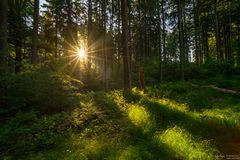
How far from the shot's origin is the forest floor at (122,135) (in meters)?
6.44

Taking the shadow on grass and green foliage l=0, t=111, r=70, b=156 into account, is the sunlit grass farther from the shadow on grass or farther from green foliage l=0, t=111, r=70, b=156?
green foliage l=0, t=111, r=70, b=156

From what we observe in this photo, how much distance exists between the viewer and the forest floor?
6442 mm

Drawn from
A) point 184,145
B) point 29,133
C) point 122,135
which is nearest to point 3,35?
point 29,133

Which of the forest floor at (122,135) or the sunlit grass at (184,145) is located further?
the forest floor at (122,135)

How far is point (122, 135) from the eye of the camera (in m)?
7.78

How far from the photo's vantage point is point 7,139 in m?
7.78

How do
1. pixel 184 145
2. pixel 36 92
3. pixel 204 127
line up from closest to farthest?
pixel 184 145
pixel 204 127
pixel 36 92

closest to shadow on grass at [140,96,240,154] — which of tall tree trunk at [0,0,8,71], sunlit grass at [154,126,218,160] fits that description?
sunlit grass at [154,126,218,160]

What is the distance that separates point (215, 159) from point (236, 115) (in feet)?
14.3

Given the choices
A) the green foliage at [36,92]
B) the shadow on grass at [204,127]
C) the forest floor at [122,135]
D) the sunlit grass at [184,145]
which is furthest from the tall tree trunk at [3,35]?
the sunlit grass at [184,145]

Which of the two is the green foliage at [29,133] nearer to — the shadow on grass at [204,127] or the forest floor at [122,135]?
the forest floor at [122,135]

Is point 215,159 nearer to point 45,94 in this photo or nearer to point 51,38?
point 45,94

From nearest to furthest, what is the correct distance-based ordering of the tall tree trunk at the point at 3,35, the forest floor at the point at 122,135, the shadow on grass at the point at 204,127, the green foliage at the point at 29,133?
the forest floor at the point at 122,135
the green foliage at the point at 29,133
the shadow on grass at the point at 204,127
the tall tree trunk at the point at 3,35

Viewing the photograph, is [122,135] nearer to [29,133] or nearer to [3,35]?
[29,133]
